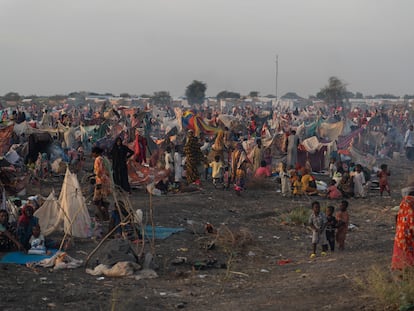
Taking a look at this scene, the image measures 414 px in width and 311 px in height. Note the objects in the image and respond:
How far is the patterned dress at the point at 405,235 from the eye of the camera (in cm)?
650

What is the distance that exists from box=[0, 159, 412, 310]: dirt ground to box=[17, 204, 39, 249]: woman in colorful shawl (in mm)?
680

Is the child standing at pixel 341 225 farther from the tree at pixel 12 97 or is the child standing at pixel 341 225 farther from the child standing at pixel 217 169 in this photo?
the tree at pixel 12 97

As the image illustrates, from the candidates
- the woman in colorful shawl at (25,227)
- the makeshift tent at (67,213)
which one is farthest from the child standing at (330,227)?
the woman in colorful shawl at (25,227)

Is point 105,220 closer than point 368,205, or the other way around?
point 105,220

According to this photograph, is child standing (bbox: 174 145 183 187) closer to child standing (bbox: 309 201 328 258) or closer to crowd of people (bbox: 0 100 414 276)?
crowd of people (bbox: 0 100 414 276)

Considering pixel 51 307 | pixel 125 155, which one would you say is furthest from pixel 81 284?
pixel 125 155

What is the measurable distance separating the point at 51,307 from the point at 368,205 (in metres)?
8.75

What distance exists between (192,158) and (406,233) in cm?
887

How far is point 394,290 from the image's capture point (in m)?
5.63

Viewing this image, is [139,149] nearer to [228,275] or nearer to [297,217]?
[297,217]

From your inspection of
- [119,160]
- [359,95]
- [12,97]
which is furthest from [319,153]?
[359,95]

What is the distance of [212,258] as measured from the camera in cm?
913

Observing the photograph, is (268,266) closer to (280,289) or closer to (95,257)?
(280,289)

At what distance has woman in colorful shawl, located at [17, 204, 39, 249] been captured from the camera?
348 inches
